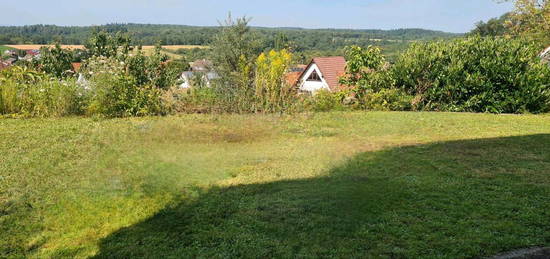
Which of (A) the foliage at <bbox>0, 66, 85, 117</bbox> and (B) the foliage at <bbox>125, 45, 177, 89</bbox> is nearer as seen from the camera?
(A) the foliage at <bbox>0, 66, 85, 117</bbox>

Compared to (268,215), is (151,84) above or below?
above

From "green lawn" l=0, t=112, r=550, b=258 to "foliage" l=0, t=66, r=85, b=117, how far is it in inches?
51.6

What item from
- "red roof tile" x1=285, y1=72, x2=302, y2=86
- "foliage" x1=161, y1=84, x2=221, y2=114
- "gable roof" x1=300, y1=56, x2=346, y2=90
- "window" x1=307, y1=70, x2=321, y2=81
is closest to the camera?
"foliage" x1=161, y1=84, x2=221, y2=114

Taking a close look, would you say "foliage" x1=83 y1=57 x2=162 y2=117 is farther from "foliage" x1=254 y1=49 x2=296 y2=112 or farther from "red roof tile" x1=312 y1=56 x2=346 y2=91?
"red roof tile" x1=312 y1=56 x2=346 y2=91

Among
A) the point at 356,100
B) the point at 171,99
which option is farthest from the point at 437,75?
the point at 171,99

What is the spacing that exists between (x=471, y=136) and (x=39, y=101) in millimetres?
8546

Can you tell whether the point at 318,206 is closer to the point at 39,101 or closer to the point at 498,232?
the point at 498,232

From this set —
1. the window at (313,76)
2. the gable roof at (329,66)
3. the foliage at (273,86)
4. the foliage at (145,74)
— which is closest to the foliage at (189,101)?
the foliage at (145,74)

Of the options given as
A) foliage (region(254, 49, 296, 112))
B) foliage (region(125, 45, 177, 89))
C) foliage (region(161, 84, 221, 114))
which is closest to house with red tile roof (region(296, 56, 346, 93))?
foliage (region(125, 45, 177, 89))

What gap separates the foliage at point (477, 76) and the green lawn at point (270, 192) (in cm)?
240

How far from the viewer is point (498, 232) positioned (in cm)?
320

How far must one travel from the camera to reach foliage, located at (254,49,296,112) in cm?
911

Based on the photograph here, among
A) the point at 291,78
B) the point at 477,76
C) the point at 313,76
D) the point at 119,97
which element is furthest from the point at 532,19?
the point at 313,76

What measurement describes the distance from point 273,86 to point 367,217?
593 cm
